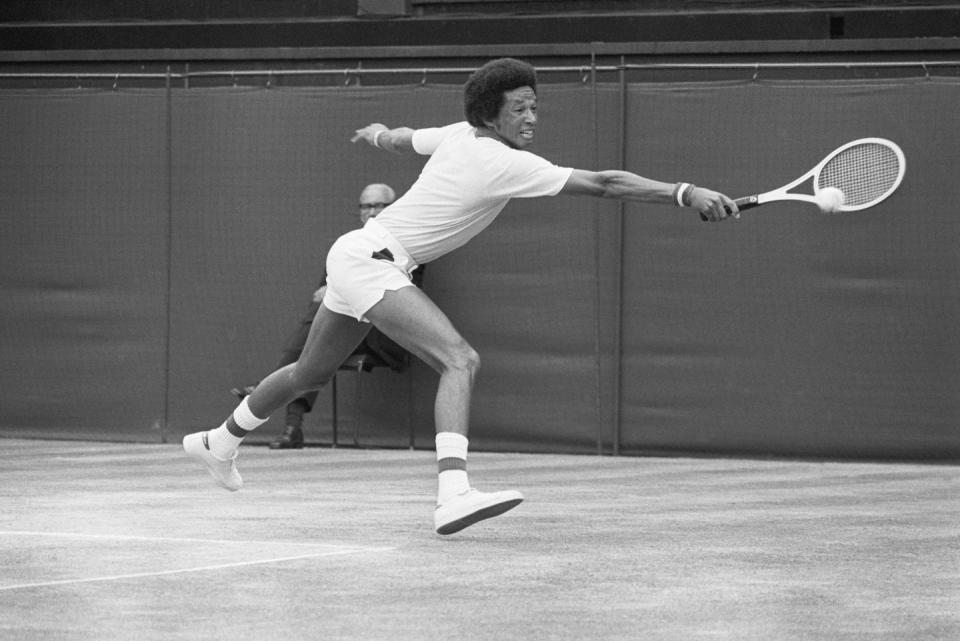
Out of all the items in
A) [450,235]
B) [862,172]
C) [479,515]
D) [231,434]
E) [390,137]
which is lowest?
[479,515]

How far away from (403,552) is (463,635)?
72.7 inches

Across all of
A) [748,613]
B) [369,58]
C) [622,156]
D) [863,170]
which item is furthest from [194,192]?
[748,613]

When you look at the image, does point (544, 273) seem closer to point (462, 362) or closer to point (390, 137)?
point (390, 137)

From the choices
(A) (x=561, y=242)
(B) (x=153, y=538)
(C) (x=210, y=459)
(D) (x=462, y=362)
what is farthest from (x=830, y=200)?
(A) (x=561, y=242)

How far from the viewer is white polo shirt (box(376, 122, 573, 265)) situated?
7598 mm

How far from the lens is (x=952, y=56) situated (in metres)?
13.5

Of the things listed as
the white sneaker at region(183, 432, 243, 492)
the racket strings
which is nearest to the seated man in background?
the white sneaker at region(183, 432, 243, 492)

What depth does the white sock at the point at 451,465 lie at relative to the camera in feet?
24.4

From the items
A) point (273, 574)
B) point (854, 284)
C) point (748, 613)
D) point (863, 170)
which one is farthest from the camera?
point (854, 284)

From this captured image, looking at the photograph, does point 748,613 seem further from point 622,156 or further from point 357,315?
point 622,156

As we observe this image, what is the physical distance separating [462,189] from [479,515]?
133 centimetres

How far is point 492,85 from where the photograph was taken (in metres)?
7.83

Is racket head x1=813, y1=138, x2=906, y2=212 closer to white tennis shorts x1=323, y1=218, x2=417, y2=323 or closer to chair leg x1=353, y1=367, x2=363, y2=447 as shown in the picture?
white tennis shorts x1=323, y1=218, x2=417, y2=323

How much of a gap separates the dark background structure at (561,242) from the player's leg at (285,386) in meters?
4.20
